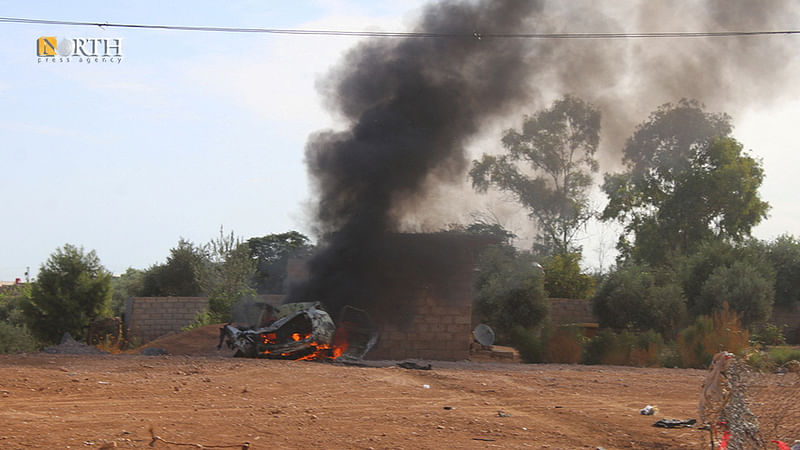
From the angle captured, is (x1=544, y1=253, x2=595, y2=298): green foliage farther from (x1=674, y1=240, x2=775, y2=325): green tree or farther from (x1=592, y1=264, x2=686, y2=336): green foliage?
(x1=592, y1=264, x2=686, y2=336): green foliage

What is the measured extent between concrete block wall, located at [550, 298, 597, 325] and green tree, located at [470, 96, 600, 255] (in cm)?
740

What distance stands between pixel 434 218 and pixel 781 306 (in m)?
15.4

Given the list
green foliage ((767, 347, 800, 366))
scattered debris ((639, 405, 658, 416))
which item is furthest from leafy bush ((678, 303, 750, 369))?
scattered debris ((639, 405, 658, 416))

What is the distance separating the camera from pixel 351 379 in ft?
40.7

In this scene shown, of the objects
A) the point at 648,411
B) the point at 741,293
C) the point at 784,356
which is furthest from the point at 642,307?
the point at 648,411

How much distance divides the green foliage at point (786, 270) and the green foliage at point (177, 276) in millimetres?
22477

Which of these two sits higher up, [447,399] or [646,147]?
[646,147]

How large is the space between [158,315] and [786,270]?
77.6ft

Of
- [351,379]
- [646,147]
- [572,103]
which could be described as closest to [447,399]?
[351,379]

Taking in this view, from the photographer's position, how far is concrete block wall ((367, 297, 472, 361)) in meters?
19.4

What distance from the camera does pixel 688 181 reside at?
36.7 m

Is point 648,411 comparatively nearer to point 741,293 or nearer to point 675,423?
point 675,423

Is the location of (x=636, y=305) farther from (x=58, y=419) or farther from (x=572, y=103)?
(x=58, y=419)

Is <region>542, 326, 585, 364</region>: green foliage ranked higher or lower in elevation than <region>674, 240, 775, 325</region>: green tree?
lower
